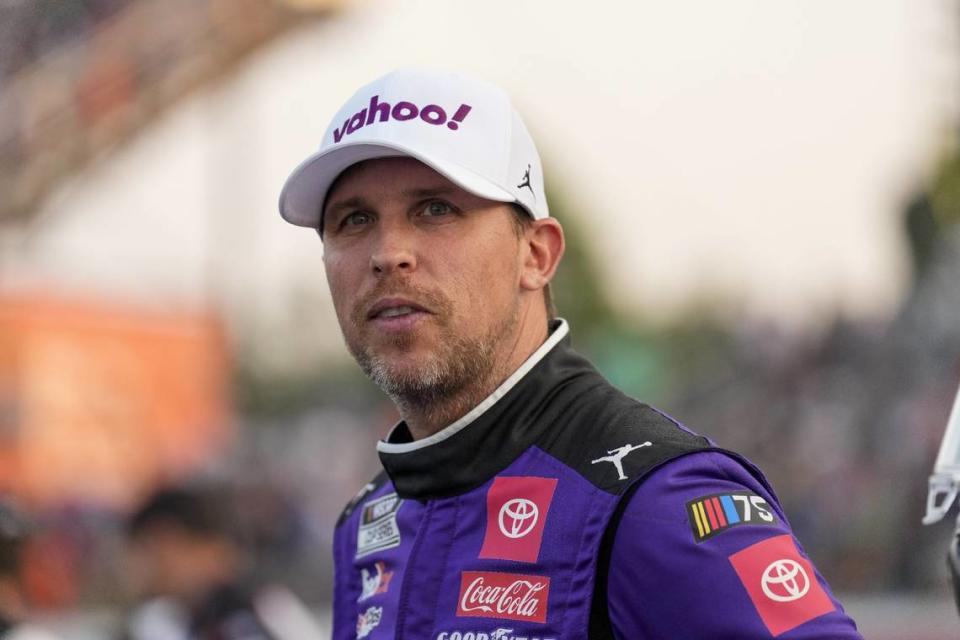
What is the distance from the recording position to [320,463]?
25.1 meters

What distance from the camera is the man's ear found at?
2.84 meters

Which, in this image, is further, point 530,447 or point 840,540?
point 840,540

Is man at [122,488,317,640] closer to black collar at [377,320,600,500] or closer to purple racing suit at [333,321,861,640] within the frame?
purple racing suit at [333,321,861,640]

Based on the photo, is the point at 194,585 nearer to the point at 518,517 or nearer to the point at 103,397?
the point at 518,517

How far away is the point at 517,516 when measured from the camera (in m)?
2.54

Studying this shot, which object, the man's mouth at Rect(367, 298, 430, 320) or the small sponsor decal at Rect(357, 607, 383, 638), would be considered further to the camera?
the small sponsor decal at Rect(357, 607, 383, 638)

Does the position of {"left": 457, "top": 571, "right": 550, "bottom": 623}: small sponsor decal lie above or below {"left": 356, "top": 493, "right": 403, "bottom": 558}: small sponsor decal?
below

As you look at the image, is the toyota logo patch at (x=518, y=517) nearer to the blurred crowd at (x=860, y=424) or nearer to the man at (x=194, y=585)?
the man at (x=194, y=585)

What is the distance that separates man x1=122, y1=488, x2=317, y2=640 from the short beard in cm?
309

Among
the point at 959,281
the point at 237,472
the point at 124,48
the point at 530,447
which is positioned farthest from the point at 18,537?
the point at 124,48

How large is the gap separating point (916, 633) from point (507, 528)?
630cm

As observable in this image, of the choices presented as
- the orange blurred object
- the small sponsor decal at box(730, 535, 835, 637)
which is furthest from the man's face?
the orange blurred object

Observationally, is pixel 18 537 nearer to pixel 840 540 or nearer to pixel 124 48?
pixel 840 540

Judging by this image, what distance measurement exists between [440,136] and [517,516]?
27.2 inches
